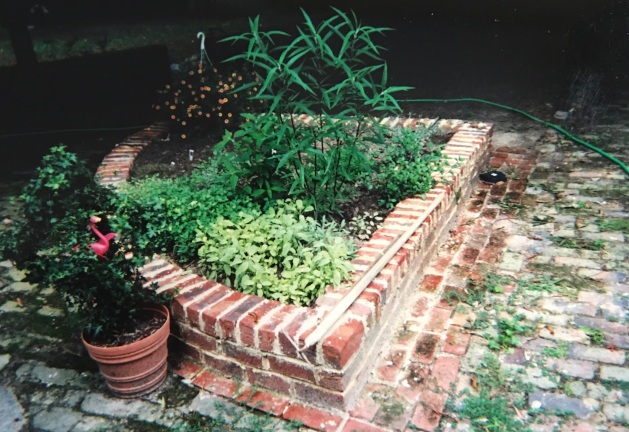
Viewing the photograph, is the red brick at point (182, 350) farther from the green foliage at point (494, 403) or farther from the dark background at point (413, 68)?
the dark background at point (413, 68)

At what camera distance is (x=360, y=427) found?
7.85 ft

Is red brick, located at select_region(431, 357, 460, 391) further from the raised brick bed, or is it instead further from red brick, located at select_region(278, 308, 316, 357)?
red brick, located at select_region(278, 308, 316, 357)

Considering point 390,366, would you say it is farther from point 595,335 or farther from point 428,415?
point 595,335

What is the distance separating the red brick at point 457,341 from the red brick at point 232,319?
1.09 metres

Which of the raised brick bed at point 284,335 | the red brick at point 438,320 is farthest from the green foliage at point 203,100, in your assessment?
the red brick at point 438,320

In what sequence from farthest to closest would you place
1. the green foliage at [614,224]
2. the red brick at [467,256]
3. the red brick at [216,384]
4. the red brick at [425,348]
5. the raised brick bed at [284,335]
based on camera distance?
the green foliage at [614,224], the red brick at [467,256], the red brick at [425,348], the red brick at [216,384], the raised brick bed at [284,335]

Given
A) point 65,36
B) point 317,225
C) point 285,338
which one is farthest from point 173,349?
point 65,36

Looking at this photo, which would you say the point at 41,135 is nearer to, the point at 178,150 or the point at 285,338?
the point at 178,150

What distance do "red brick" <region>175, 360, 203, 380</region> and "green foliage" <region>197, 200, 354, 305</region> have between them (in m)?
0.49

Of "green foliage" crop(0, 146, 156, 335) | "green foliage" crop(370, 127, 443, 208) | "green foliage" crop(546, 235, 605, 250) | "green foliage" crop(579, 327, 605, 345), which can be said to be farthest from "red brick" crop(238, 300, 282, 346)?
"green foliage" crop(546, 235, 605, 250)

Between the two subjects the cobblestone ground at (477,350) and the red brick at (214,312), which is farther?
the red brick at (214,312)

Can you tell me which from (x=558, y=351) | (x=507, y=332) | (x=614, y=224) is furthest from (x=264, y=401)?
(x=614, y=224)

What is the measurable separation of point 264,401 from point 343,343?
22.4 inches

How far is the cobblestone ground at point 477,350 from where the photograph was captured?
8.07ft
